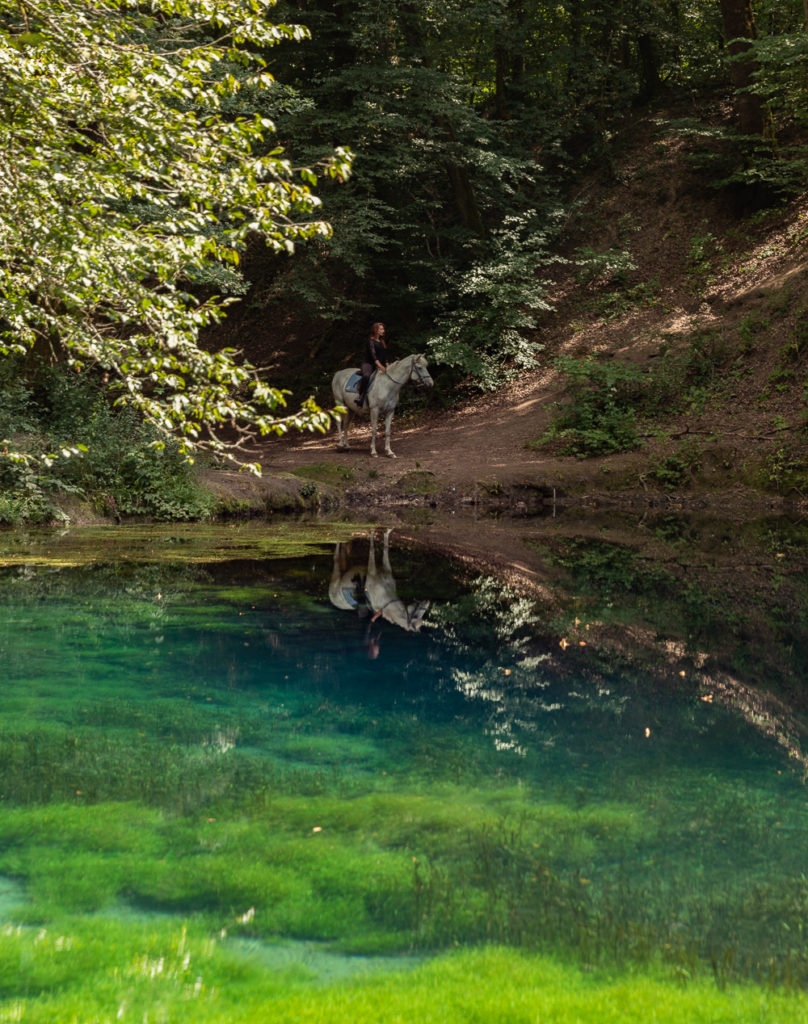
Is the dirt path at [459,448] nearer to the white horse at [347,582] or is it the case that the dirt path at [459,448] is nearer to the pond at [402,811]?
the white horse at [347,582]

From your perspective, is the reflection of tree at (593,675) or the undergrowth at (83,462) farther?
the undergrowth at (83,462)

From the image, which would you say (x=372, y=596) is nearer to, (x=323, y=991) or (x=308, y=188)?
(x=308, y=188)

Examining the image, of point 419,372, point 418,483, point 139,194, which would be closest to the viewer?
point 139,194

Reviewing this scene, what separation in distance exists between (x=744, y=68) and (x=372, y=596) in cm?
2110

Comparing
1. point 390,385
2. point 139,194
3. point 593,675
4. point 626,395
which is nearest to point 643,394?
point 626,395

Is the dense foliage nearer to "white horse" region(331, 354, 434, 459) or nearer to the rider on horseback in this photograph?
the rider on horseback

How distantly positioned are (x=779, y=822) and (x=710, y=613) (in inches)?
191

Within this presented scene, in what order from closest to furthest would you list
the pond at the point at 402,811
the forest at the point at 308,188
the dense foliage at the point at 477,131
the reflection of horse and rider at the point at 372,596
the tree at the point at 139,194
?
the pond at the point at 402,811
the tree at the point at 139,194
the forest at the point at 308,188
the reflection of horse and rider at the point at 372,596
the dense foliage at the point at 477,131

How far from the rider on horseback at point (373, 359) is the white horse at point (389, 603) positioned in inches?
364

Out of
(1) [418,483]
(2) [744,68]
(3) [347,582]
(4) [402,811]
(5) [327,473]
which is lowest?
(3) [347,582]

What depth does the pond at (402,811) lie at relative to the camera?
9.23ft

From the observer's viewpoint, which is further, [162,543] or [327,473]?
[327,473]

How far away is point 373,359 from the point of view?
19.9m

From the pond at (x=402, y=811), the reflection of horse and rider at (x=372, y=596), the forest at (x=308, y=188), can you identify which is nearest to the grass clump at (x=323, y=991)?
A: the pond at (x=402, y=811)
